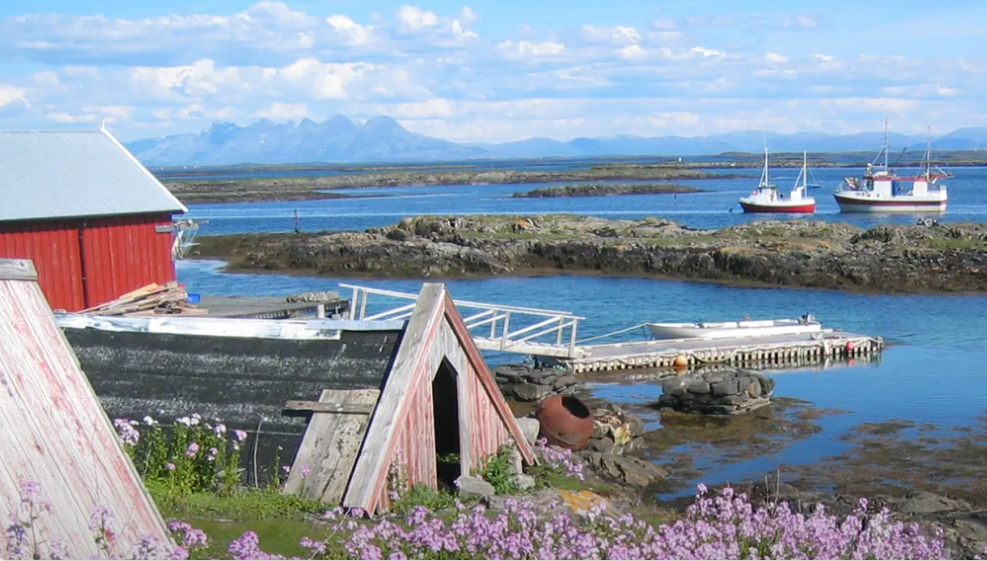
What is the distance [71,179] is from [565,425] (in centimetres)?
1166

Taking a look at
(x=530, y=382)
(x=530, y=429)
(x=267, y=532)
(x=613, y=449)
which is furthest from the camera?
(x=530, y=382)

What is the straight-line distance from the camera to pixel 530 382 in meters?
27.4

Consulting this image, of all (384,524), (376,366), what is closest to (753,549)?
(384,524)

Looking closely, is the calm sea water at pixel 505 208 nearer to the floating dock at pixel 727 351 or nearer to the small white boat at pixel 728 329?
the small white boat at pixel 728 329

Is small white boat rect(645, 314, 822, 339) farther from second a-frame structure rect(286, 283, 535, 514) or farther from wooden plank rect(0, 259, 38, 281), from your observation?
wooden plank rect(0, 259, 38, 281)

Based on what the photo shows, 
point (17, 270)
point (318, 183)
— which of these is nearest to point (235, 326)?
point (17, 270)

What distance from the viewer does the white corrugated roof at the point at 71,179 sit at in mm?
22516

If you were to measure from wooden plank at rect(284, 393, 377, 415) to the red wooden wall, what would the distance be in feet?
40.0

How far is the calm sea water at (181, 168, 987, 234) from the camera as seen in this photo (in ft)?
305

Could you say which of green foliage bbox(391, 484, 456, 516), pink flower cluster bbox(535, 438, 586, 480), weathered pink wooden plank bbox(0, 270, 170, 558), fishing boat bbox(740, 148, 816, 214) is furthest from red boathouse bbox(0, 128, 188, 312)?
fishing boat bbox(740, 148, 816, 214)

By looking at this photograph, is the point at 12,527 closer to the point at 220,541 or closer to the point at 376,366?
the point at 220,541

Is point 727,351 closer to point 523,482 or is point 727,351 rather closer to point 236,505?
point 523,482

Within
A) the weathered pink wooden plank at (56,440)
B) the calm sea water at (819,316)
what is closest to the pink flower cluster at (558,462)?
the calm sea water at (819,316)

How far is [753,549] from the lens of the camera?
8844mm
